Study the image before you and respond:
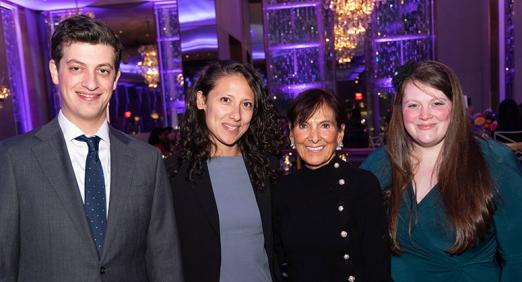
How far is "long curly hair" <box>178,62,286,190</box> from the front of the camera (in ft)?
6.39

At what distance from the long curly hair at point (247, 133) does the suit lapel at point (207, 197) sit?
33 millimetres

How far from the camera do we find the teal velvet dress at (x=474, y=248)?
171cm

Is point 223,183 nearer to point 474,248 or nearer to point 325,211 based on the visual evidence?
point 325,211

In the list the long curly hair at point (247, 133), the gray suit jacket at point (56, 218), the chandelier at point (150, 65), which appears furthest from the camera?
the chandelier at point (150, 65)

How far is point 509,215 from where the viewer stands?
1706 millimetres

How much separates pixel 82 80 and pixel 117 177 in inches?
14.1

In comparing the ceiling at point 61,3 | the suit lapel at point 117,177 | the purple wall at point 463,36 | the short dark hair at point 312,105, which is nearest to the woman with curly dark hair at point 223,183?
the short dark hair at point 312,105

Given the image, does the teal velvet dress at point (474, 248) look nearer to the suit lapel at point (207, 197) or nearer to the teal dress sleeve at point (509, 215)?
the teal dress sleeve at point (509, 215)

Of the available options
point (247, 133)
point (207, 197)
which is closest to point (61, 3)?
point (247, 133)

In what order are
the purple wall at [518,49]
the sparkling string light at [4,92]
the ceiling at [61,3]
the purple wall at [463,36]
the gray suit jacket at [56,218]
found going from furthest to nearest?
the purple wall at [463,36], the ceiling at [61,3], the sparkling string light at [4,92], the purple wall at [518,49], the gray suit jacket at [56,218]

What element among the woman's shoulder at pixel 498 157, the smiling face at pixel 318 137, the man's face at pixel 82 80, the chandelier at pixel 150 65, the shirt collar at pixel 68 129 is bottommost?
the woman's shoulder at pixel 498 157

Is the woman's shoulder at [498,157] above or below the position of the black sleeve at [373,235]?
above

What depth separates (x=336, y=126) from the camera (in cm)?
188

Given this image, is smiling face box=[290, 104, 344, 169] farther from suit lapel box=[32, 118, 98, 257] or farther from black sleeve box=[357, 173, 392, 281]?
suit lapel box=[32, 118, 98, 257]
